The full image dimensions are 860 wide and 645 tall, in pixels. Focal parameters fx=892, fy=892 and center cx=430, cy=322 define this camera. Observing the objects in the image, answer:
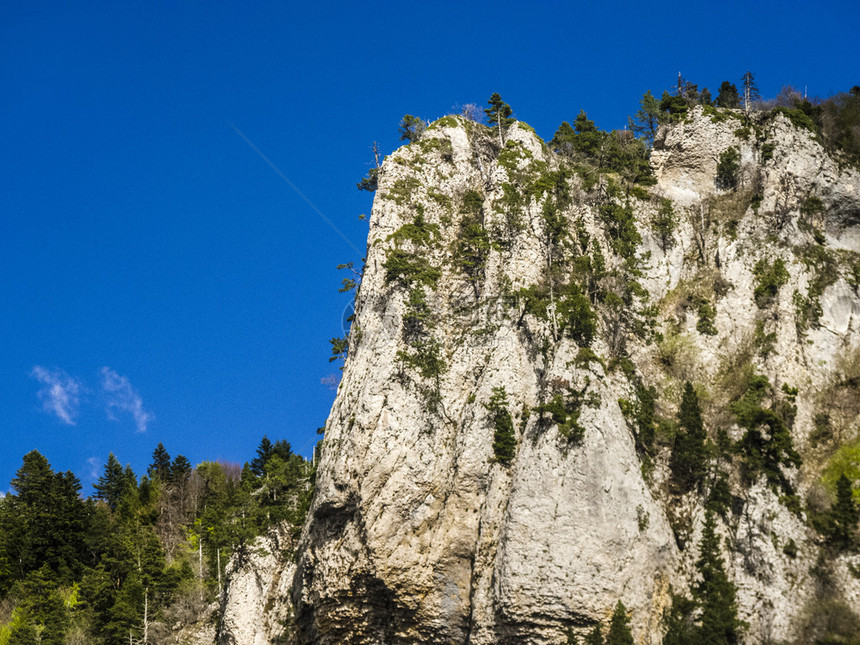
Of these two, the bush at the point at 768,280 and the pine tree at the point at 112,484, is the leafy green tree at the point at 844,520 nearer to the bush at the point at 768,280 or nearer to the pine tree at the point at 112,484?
the bush at the point at 768,280

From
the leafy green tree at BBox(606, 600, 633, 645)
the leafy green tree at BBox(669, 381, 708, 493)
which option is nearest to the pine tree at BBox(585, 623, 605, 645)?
the leafy green tree at BBox(606, 600, 633, 645)

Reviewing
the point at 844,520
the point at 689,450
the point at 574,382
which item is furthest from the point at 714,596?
the point at 574,382

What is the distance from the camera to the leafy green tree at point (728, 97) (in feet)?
221

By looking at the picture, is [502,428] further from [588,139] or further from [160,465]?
[160,465]

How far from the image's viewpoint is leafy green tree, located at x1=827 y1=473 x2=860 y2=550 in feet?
143

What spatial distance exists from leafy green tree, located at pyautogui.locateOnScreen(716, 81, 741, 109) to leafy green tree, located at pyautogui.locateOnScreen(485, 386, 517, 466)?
32016 mm

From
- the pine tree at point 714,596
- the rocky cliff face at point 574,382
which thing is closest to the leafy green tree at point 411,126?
the rocky cliff face at point 574,382

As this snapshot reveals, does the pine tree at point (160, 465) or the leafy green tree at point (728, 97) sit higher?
the leafy green tree at point (728, 97)

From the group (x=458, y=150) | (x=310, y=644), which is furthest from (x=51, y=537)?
(x=458, y=150)

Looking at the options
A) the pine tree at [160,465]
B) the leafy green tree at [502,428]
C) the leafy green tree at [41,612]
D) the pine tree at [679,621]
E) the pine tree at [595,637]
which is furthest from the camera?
the pine tree at [160,465]

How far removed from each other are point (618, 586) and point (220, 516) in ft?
121

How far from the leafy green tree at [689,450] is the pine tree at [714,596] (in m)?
2.83

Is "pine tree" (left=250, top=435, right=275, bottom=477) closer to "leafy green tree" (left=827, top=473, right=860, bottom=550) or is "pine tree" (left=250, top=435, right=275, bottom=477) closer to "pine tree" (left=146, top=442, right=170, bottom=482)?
"pine tree" (left=146, top=442, right=170, bottom=482)

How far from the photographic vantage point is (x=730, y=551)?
45.0 m
